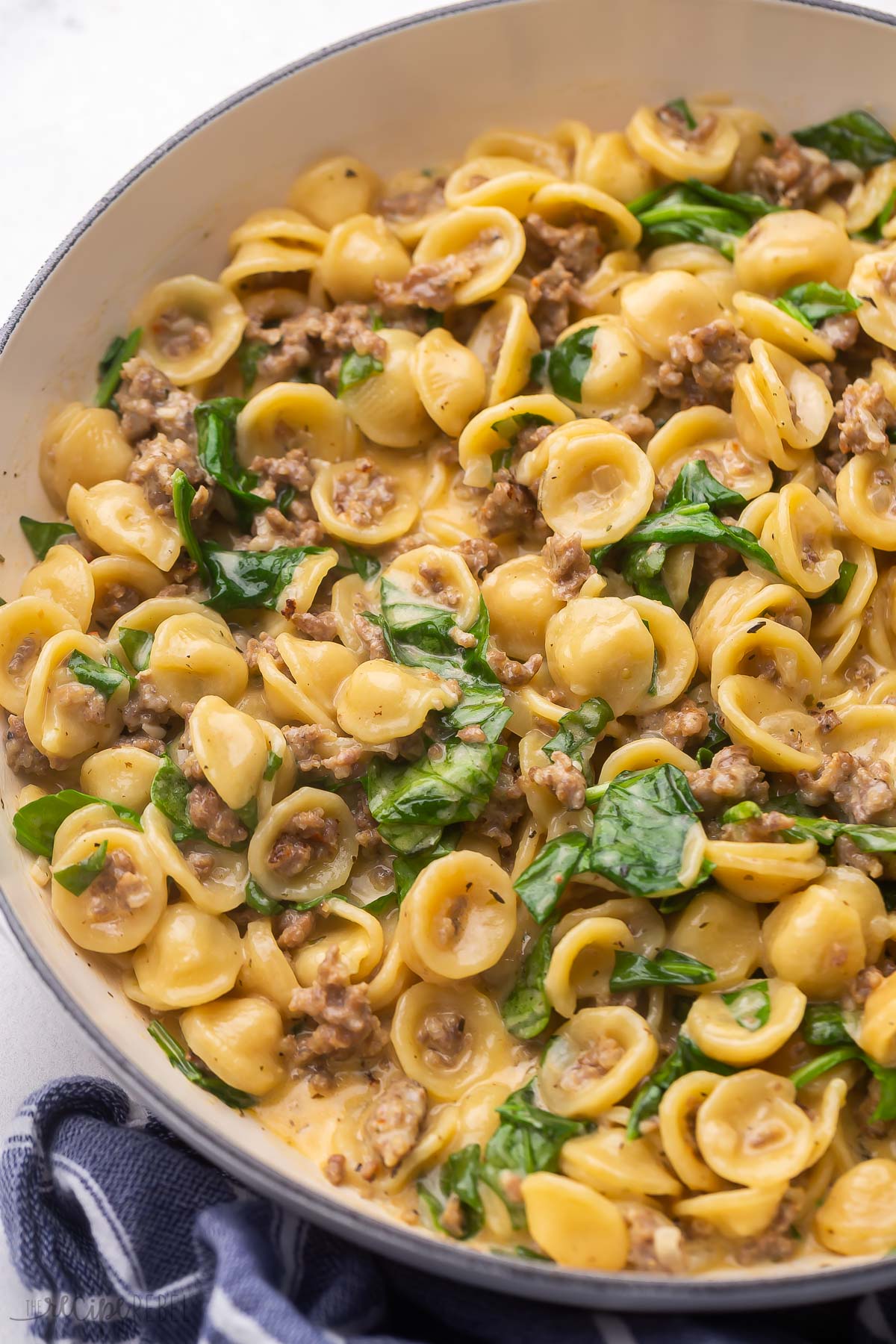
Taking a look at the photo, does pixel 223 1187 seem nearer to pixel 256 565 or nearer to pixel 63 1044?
pixel 63 1044

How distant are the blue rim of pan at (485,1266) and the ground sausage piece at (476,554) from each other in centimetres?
171

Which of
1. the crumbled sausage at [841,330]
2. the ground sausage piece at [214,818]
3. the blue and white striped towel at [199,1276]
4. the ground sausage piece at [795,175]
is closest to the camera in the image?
the blue and white striped towel at [199,1276]

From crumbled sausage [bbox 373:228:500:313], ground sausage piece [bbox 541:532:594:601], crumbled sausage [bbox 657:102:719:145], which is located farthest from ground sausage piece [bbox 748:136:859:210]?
ground sausage piece [bbox 541:532:594:601]

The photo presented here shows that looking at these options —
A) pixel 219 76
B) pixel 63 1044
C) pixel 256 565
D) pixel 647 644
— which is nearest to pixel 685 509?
pixel 647 644

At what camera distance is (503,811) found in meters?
3.80

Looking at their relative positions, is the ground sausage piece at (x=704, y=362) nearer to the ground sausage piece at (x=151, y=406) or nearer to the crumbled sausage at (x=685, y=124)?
the crumbled sausage at (x=685, y=124)

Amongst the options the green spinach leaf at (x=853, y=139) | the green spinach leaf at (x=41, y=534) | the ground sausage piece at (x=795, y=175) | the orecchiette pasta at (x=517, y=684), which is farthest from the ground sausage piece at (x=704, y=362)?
the green spinach leaf at (x=41, y=534)

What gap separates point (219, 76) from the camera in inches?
222

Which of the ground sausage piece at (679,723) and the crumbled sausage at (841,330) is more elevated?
the crumbled sausage at (841,330)

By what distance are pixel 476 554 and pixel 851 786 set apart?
1328mm

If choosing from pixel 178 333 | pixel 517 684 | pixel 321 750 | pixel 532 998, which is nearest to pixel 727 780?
pixel 517 684

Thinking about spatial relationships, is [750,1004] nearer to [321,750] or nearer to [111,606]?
[321,750]

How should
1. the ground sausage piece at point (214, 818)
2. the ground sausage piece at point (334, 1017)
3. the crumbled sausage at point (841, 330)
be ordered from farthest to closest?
the crumbled sausage at point (841, 330) → the ground sausage piece at point (214, 818) → the ground sausage piece at point (334, 1017)

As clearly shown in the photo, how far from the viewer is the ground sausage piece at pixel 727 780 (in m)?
3.62
